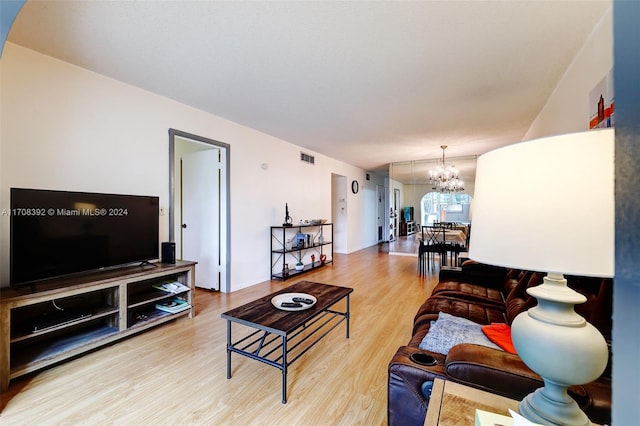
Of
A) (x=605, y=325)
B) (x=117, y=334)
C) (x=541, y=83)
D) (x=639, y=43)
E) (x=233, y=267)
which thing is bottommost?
(x=117, y=334)

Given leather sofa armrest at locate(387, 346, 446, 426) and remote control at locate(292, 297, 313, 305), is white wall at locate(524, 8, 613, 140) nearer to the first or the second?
leather sofa armrest at locate(387, 346, 446, 426)

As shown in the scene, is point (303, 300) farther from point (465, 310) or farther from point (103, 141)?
point (103, 141)

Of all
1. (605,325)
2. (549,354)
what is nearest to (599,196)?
(549,354)

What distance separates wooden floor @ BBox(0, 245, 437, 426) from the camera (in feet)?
5.16

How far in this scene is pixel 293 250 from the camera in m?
4.79

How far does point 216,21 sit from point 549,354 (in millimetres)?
2423

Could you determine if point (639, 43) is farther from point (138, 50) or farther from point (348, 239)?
point (348, 239)

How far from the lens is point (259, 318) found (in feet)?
6.01

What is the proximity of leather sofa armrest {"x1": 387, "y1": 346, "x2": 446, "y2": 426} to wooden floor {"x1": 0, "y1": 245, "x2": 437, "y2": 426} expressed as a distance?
42 cm

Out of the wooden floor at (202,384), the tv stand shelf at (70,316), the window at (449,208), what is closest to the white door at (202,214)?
the tv stand shelf at (70,316)

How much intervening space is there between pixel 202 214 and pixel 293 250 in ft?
5.39

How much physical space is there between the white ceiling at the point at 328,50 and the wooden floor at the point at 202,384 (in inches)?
97.7

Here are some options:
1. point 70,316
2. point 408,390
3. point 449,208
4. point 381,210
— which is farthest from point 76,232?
point 381,210

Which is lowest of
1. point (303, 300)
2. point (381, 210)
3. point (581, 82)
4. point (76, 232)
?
point (303, 300)
